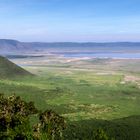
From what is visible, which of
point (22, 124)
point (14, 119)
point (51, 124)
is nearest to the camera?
point (22, 124)

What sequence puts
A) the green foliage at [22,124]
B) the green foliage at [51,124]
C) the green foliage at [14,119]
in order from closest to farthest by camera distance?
the green foliage at [22,124] < the green foliage at [14,119] < the green foliage at [51,124]

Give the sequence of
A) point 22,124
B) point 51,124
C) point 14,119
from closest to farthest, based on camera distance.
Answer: point 22,124
point 14,119
point 51,124

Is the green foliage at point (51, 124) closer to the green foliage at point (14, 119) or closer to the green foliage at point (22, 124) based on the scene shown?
the green foliage at point (22, 124)

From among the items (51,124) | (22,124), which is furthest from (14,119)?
(51,124)

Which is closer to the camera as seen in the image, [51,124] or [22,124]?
[22,124]

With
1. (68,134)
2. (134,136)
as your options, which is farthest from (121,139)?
(68,134)

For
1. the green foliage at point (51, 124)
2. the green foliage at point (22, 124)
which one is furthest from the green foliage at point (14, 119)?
the green foliage at point (51, 124)

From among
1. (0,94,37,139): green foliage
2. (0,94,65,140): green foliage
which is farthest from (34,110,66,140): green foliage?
(0,94,37,139): green foliage

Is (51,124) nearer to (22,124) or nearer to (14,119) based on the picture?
(14,119)

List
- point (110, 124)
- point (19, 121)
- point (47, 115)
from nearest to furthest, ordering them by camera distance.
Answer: point (19, 121), point (47, 115), point (110, 124)

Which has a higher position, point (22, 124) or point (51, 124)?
point (22, 124)

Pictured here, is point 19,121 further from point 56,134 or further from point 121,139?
point 121,139

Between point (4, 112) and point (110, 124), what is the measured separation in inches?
2636

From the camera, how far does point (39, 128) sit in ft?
357
